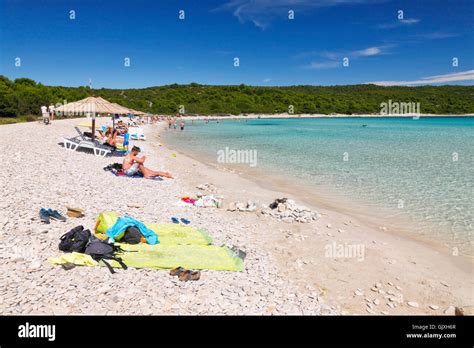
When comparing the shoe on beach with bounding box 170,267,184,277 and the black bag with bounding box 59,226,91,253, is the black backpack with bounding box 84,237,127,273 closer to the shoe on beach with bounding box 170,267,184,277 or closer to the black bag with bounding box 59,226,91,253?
the black bag with bounding box 59,226,91,253

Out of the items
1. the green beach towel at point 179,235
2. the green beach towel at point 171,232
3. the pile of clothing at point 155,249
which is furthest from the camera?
the green beach towel at point 179,235

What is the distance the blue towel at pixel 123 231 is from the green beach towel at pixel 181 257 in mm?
164

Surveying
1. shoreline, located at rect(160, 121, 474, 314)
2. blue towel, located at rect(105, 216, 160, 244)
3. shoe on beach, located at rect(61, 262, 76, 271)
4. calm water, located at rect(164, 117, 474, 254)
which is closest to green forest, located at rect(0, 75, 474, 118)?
calm water, located at rect(164, 117, 474, 254)

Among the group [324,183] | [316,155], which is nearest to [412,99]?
[316,155]

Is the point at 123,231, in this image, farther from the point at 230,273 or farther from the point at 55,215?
the point at 230,273

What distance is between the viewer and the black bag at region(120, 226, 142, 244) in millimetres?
5402

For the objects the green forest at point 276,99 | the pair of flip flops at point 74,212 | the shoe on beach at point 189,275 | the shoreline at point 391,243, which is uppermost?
the green forest at point 276,99

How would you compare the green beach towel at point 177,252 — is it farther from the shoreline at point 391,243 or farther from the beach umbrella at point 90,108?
the beach umbrella at point 90,108

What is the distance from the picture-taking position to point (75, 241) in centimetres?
491

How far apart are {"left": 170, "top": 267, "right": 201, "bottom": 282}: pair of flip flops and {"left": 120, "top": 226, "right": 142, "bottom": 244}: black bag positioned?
3.94 feet

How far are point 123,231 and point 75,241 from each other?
795mm

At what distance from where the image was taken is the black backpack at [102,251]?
15.4 ft

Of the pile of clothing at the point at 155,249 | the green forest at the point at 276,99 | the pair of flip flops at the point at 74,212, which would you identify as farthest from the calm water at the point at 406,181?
the green forest at the point at 276,99
